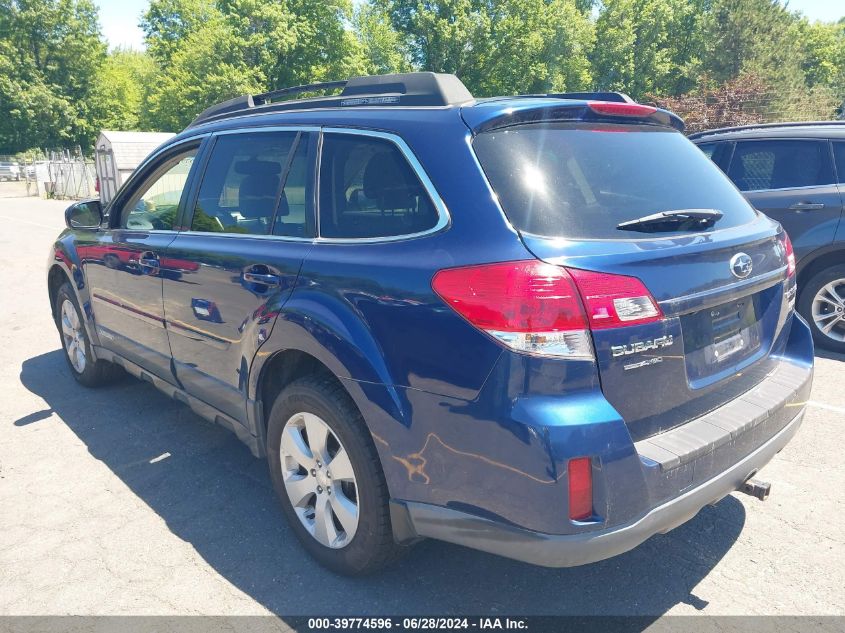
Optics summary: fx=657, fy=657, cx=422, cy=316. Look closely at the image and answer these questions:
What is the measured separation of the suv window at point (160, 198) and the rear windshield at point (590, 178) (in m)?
2.14

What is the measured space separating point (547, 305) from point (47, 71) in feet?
230

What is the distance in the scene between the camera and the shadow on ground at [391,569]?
256 centimetres

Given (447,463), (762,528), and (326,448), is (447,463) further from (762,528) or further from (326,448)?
(762,528)

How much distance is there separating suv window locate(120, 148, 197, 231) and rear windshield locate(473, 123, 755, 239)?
2141mm

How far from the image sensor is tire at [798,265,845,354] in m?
5.67

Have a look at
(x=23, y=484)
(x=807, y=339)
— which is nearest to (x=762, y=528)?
(x=807, y=339)

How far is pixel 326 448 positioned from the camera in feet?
8.77

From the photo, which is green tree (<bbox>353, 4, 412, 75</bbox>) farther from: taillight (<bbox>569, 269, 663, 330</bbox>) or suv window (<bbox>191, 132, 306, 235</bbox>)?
taillight (<bbox>569, 269, 663, 330</bbox>)

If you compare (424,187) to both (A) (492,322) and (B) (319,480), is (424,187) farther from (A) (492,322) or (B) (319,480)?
(B) (319,480)

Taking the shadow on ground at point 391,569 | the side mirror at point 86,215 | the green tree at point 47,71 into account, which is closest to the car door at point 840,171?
the shadow on ground at point 391,569

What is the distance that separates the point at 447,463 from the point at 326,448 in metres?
0.69

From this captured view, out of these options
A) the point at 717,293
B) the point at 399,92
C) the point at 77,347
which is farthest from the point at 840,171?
the point at 77,347

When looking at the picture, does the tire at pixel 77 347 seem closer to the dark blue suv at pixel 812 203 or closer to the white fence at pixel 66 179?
the dark blue suv at pixel 812 203

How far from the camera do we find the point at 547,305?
199cm
